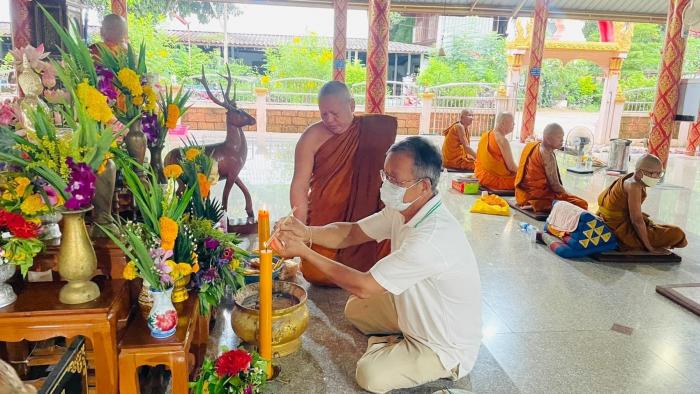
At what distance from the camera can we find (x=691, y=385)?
2.66 metres

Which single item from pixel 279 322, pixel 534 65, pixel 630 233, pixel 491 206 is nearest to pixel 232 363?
pixel 279 322

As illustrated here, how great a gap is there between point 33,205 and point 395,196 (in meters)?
1.43

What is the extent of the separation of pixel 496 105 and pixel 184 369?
13.8 metres

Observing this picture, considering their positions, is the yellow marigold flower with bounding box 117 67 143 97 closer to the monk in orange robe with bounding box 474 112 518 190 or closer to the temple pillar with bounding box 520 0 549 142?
the monk in orange robe with bounding box 474 112 518 190

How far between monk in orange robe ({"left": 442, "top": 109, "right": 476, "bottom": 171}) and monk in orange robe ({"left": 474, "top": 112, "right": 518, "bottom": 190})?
123 cm

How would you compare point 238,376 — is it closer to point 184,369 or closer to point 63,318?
point 184,369

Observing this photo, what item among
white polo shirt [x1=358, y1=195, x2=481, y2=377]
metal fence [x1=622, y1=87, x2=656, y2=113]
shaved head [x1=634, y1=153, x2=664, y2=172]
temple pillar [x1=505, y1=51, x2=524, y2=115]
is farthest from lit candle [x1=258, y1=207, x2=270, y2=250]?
metal fence [x1=622, y1=87, x2=656, y2=113]

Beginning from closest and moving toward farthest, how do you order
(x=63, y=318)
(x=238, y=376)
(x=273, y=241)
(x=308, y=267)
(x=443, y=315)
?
(x=63, y=318) → (x=238, y=376) → (x=273, y=241) → (x=443, y=315) → (x=308, y=267)

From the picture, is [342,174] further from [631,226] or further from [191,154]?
[631,226]

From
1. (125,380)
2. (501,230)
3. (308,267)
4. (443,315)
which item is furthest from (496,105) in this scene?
(125,380)

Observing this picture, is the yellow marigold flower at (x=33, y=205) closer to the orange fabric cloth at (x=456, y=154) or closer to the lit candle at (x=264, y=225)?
the lit candle at (x=264, y=225)

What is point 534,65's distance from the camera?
12102 mm

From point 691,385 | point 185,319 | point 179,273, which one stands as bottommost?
point 691,385

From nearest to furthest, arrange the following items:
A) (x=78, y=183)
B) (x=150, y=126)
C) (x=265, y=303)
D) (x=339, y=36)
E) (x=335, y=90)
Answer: (x=78, y=183), (x=265, y=303), (x=150, y=126), (x=335, y=90), (x=339, y=36)
